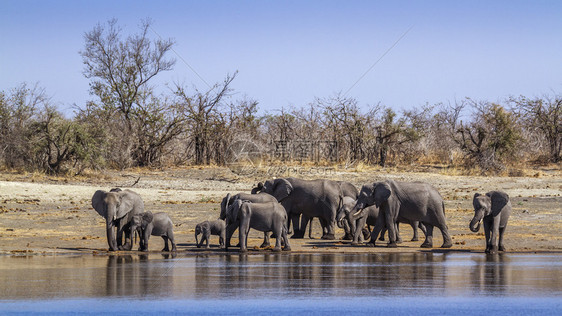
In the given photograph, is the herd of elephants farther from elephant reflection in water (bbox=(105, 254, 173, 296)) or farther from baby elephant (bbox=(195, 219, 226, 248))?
elephant reflection in water (bbox=(105, 254, 173, 296))

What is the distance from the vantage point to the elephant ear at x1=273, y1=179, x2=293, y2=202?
71.9ft

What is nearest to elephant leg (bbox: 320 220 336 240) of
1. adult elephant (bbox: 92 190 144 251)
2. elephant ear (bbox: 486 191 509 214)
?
elephant ear (bbox: 486 191 509 214)

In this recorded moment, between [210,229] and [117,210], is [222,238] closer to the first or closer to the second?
[210,229]

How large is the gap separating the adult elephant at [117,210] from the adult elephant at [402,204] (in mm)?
5105

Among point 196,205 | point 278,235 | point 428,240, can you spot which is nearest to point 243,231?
point 278,235

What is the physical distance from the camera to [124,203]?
63.1 feet

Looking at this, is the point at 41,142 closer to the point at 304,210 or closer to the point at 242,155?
the point at 242,155

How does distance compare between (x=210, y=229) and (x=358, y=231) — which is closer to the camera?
(x=210, y=229)

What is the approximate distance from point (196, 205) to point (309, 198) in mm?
8089

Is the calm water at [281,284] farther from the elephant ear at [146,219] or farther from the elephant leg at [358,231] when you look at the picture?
the elephant leg at [358,231]

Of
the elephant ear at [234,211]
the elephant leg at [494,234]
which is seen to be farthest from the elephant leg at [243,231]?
the elephant leg at [494,234]

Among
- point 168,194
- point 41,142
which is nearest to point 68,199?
point 168,194

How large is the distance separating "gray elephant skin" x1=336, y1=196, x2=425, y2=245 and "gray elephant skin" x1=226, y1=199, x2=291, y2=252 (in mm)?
2327

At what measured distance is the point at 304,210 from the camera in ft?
72.3
